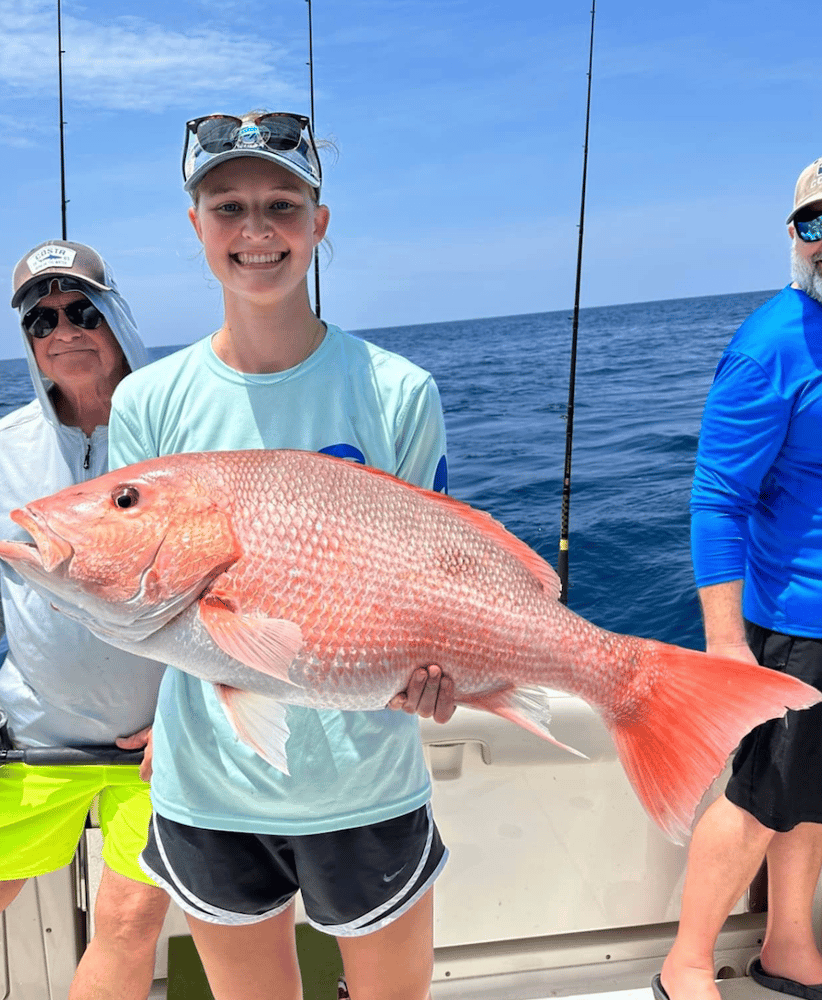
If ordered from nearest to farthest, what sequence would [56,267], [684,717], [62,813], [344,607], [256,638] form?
[256,638] < [344,607] < [684,717] < [56,267] < [62,813]

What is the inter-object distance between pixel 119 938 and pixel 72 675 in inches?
25.9

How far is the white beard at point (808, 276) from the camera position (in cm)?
245

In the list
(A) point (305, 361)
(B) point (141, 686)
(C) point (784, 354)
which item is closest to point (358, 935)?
(B) point (141, 686)

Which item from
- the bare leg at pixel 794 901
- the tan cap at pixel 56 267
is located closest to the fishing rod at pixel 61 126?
the tan cap at pixel 56 267

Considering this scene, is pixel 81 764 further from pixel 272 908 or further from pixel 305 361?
pixel 305 361

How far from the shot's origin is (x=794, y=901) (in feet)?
8.66

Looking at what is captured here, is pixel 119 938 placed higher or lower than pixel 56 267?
lower

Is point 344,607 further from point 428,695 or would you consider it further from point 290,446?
point 290,446

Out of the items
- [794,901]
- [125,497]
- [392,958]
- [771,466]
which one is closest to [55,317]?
[125,497]

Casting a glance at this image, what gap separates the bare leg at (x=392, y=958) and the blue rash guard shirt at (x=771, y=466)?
117 centimetres

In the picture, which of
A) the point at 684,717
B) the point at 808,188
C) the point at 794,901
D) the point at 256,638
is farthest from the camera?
the point at 794,901

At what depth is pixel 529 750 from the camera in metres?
2.73

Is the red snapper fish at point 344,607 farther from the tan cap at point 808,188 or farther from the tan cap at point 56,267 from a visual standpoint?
the tan cap at point 808,188

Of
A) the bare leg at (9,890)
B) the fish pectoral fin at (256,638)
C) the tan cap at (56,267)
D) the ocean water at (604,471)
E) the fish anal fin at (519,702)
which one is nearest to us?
the fish pectoral fin at (256,638)
